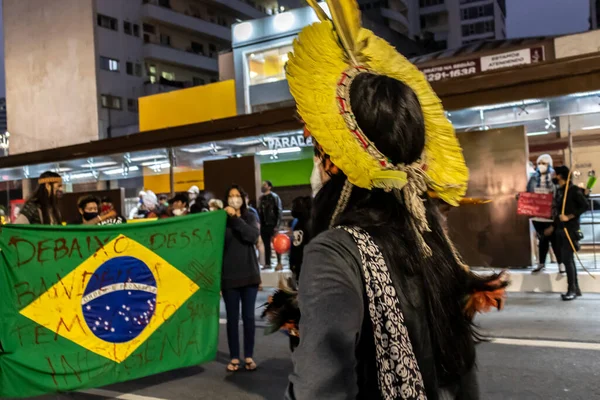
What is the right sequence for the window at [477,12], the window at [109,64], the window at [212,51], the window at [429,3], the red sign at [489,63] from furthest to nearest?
the window at [477,12], the window at [429,3], the window at [212,51], the window at [109,64], the red sign at [489,63]

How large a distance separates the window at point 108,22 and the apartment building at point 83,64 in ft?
0.24

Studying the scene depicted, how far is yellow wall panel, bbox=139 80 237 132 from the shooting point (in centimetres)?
2616

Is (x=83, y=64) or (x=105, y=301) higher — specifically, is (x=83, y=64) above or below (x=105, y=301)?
above

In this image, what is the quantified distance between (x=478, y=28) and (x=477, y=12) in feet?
8.38

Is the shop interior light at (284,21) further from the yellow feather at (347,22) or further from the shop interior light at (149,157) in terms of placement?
the yellow feather at (347,22)

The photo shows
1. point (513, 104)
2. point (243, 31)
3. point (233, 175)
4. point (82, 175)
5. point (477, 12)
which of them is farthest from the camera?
point (477, 12)

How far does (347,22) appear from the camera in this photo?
1.64m

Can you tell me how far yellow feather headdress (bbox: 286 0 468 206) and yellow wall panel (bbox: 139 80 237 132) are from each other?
78.6ft

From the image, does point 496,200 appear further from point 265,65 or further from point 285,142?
point 265,65

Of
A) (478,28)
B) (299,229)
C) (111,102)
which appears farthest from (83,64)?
(478,28)

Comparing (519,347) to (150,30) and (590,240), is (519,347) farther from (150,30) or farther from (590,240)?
(150,30)

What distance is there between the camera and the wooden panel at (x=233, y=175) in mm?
14008

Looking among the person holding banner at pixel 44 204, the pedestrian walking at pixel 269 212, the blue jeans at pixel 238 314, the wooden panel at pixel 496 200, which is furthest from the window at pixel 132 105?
the blue jeans at pixel 238 314

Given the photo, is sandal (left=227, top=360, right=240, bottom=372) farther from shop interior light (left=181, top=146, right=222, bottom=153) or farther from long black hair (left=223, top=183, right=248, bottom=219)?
shop interior light (left=181, top=146, right=222, bottom=153)
